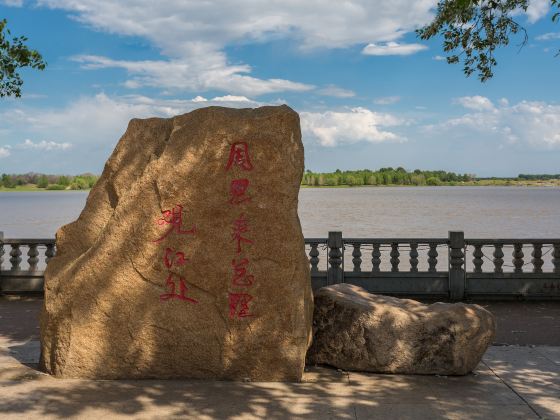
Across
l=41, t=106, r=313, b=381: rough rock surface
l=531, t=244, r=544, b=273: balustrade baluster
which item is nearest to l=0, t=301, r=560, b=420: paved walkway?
l=41, t=106, r=313, b=381: rough rock surface

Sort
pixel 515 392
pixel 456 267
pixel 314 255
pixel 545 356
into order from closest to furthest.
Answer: pixel 515 392 → pixel 545 356 → pixel 456 267 → pixel 314 255

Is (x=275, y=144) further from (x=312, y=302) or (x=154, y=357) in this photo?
(x=154, y=357)

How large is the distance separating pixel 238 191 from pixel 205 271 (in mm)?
1057

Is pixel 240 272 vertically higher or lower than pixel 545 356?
higher

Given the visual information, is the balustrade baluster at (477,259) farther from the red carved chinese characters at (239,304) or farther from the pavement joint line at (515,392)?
the red carved chinese characters at (239,304)

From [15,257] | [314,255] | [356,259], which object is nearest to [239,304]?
[314,255]

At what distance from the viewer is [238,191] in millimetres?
7094

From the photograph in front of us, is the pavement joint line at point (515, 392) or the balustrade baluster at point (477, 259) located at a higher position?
the balustrade baluster at point (477, 259)

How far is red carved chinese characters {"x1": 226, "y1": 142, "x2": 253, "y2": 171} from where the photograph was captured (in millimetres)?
7082

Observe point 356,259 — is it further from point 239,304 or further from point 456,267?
point 239,304

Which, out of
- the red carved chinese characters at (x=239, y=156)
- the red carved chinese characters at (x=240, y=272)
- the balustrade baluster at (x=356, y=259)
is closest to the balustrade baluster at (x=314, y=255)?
the balustrade baluster at (x=356, y=259)

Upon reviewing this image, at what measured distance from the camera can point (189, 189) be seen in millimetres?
7105

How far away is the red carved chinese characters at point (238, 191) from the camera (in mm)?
7082

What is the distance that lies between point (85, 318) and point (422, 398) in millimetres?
4131
